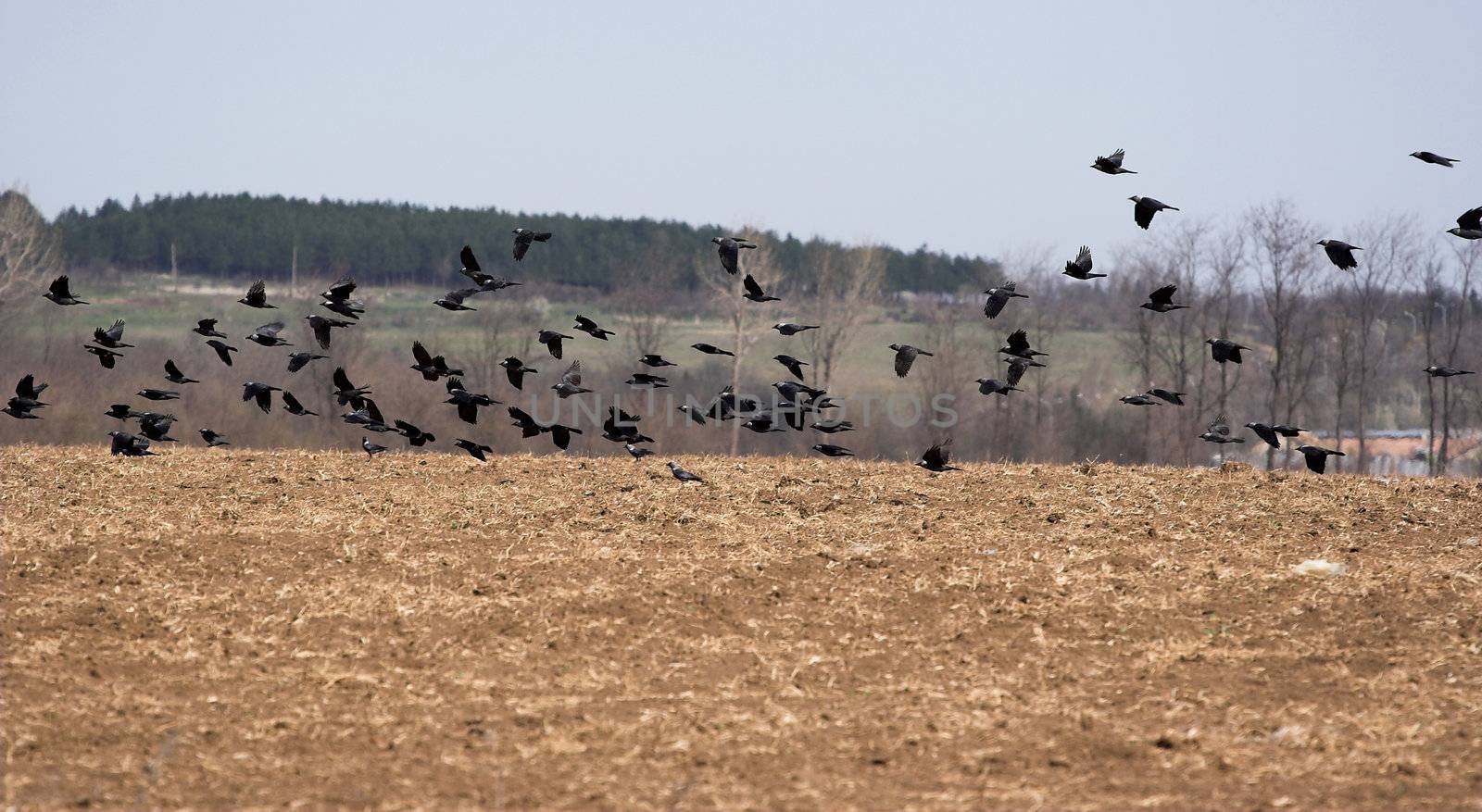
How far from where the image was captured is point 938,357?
6681cm

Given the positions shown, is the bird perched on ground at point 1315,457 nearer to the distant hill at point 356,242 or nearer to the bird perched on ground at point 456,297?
the bird perched on ground at point 456,297

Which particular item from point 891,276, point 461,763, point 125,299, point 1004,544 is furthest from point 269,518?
point 891,276

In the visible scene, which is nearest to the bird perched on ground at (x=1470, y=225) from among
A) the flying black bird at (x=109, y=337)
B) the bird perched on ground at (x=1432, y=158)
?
the bird perched on ground at (x=1432, y=158)

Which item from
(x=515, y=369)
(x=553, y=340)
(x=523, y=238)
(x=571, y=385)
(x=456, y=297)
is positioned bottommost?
(x=571, y=385)

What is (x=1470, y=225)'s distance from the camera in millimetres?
13352

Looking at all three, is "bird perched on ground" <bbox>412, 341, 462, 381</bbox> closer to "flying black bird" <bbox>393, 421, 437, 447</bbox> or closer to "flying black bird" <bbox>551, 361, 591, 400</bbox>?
"flying black bird" <bbox>393, 421, 437, 447</bbox>

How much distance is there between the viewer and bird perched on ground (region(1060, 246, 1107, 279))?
46.9ft

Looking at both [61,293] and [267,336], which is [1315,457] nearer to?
[267,336]

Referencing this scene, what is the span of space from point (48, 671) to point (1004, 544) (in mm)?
7114

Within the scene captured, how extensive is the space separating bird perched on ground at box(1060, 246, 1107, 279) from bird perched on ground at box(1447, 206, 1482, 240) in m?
3.52

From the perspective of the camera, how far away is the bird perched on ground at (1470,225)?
13203 mm

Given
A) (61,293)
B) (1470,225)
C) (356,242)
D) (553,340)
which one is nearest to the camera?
(1470,225)

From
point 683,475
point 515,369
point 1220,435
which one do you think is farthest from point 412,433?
point 1220,435

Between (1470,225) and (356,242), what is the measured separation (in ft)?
294
